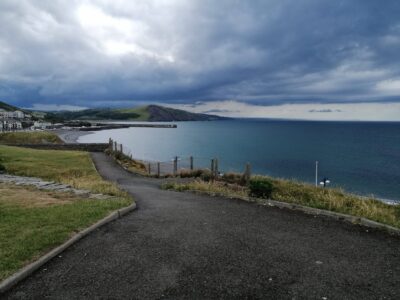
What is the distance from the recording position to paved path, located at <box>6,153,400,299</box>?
19.0 feet

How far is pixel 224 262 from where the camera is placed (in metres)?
6.90

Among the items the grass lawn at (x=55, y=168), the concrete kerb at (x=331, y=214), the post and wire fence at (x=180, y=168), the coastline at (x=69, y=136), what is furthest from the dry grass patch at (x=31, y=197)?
the coastline at (x=69, y=136)

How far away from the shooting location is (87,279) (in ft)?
20.6

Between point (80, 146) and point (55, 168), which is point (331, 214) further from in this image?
point (80, 146)

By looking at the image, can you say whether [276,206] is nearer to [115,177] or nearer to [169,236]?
[169,236]

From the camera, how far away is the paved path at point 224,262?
5.78 m

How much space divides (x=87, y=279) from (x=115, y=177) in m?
19.2

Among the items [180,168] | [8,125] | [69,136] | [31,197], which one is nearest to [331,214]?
[31,197]

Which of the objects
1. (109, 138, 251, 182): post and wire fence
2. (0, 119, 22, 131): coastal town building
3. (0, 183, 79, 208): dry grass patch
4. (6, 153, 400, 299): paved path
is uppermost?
(0, 119, 22, 131): coastal town building

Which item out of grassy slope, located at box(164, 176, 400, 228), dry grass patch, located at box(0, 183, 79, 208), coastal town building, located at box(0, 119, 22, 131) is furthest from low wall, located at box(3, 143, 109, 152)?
coastal town building, located at box(0, 119, 22, 131)

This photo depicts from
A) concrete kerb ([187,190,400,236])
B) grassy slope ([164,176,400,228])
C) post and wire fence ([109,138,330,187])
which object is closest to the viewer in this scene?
concrete kerb ([187,190,400,236])

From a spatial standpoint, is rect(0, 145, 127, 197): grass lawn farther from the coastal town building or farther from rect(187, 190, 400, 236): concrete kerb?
the coastal town building

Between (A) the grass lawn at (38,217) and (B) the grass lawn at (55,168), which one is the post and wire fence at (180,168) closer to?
(B) the grass lawn at (55,168)

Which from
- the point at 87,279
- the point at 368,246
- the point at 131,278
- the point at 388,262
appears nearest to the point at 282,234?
the point at 368,246
